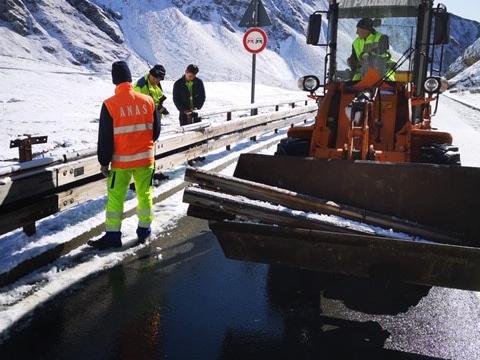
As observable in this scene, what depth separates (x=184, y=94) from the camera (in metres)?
8.97

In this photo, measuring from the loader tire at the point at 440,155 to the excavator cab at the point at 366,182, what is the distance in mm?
13

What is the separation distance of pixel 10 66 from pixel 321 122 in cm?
2187

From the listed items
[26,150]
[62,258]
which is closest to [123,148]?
[26,150]

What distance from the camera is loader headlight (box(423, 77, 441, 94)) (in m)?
6.31

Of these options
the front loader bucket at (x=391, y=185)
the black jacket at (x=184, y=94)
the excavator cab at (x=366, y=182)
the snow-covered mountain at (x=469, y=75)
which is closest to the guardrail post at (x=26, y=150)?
the excavator cab at (x=366, y=182)

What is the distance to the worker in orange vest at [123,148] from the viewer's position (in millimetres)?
4682

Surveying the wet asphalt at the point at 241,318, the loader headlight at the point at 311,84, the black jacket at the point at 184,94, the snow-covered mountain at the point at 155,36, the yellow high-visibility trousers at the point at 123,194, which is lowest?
the wet asphalt at the point at 241,318

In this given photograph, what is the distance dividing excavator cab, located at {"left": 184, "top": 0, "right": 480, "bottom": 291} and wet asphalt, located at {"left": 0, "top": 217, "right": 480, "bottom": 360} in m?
0.44

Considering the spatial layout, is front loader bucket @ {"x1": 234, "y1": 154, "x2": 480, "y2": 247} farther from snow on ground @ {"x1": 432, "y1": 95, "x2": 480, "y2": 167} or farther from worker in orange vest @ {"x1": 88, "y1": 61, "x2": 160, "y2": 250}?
snow on ground @ {"x1": 432, "y1": 95, "x2": 480, "y2": 167}

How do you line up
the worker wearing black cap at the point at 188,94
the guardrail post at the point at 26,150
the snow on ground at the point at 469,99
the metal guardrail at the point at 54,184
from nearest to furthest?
1. the metal guardrail at the point at 54,184
2. the guardrail post at the point at 26,150
3. the worker wearing black cap at the point at 188,94
4. the snow on ground at the point at 469,99

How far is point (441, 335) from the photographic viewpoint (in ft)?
11.1

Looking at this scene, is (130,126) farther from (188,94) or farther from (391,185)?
(188,94)

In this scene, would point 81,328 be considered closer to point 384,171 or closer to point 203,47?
point 384,171

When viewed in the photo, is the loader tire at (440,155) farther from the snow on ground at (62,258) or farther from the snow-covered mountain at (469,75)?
the snow-covered mountain at (469,75)
